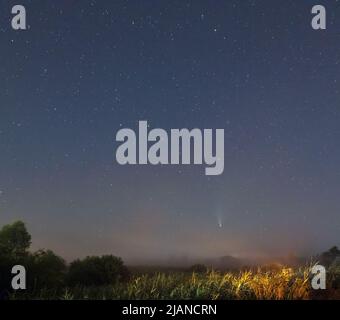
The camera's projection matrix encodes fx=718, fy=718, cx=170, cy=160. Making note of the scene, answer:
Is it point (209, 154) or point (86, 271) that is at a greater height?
point (209, 154)

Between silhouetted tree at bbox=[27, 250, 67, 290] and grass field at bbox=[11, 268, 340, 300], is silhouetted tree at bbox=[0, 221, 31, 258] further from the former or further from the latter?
grass field at bbox=[11, 268, 340, 300]

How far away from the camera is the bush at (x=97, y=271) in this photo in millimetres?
14156

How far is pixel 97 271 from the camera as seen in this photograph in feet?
46.7

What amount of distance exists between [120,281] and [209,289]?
2208 mm

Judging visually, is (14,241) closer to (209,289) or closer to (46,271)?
(46,271)

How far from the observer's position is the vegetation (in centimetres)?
1278

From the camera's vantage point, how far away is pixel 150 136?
517 inches

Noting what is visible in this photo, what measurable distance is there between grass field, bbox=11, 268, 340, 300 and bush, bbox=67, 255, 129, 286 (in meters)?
0.55

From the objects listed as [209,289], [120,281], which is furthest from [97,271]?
[209,289]

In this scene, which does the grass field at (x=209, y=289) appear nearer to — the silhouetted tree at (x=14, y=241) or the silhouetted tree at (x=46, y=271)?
the silhouetted tree at (x=46, y=271)
